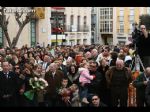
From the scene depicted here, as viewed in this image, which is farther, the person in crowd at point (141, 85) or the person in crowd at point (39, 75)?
the person in crowd at point (39, 75)

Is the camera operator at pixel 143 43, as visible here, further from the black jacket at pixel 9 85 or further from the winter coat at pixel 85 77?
the black jacket at pixel 9 85

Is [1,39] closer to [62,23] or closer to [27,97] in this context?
[62,23]

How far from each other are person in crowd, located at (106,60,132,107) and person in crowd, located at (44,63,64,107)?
46.8 inches

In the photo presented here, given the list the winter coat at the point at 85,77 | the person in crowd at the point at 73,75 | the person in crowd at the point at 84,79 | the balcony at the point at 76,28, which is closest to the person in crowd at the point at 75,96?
the person in crowd at the point at 84,79

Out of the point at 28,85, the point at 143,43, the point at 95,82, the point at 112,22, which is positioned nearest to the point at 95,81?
the point at 95,82

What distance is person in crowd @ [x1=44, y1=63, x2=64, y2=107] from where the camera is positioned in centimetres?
1115

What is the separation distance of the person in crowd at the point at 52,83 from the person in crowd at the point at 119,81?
1.19m

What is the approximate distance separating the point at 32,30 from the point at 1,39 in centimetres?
518

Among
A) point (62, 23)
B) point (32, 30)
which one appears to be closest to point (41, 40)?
point (32, 30)

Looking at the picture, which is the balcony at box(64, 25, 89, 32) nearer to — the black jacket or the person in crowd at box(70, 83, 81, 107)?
the black jacket

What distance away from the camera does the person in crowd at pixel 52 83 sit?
11148 mm

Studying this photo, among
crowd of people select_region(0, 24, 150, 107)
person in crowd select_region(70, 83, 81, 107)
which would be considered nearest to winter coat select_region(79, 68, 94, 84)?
crowd of people select_region(0, 24, 150, 107)

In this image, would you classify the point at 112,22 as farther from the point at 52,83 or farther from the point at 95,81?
the point at 95,81

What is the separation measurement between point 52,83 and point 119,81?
5.17 ft
